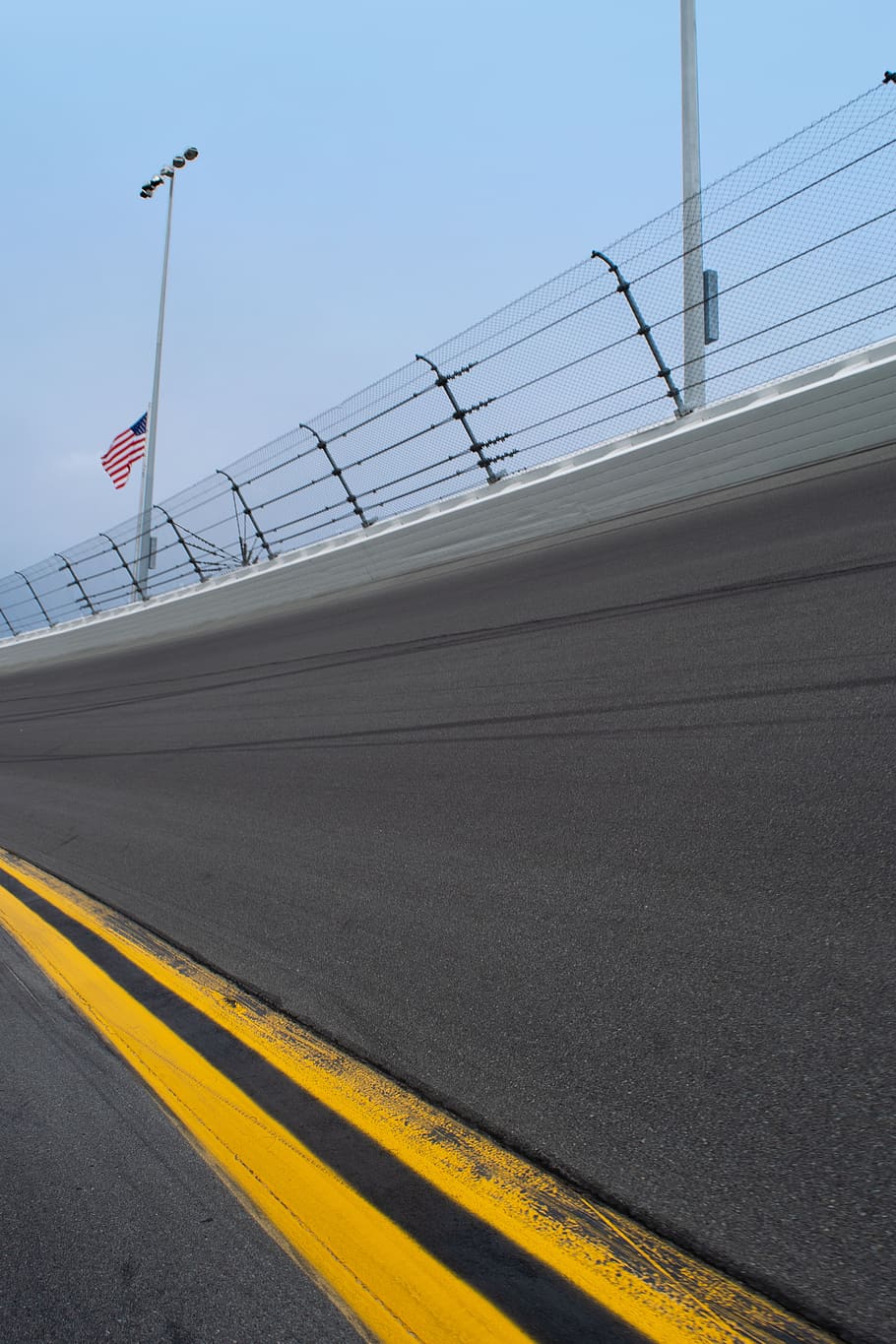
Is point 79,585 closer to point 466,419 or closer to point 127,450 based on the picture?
point 127,450

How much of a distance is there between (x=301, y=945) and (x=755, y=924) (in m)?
1.63

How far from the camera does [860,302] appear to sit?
7617 millimetres

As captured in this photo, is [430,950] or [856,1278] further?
[430,950]

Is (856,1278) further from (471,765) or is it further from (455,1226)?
(471,765)

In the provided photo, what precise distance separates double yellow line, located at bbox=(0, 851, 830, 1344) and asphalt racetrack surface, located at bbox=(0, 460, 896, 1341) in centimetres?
8

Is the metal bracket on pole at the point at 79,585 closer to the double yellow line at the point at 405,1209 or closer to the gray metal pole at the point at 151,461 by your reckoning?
the gray metal pole at the point at 151,461

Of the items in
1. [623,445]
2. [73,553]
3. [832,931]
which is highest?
[73,553]

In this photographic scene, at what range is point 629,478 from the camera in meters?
9.41

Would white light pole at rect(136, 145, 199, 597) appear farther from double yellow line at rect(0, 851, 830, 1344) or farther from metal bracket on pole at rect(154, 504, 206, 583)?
double yellow line at rect(0, 851, 830, 1344)

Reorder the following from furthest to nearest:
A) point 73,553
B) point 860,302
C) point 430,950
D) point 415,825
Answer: point 73,553 → point 860,302 → point 415,825 → point 430,950

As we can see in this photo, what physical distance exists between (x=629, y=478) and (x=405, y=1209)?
852 centimetres

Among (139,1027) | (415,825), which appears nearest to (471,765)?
(415,825)

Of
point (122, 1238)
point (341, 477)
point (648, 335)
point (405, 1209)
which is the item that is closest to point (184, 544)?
point (341, 477)

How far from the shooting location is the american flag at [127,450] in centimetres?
2406
